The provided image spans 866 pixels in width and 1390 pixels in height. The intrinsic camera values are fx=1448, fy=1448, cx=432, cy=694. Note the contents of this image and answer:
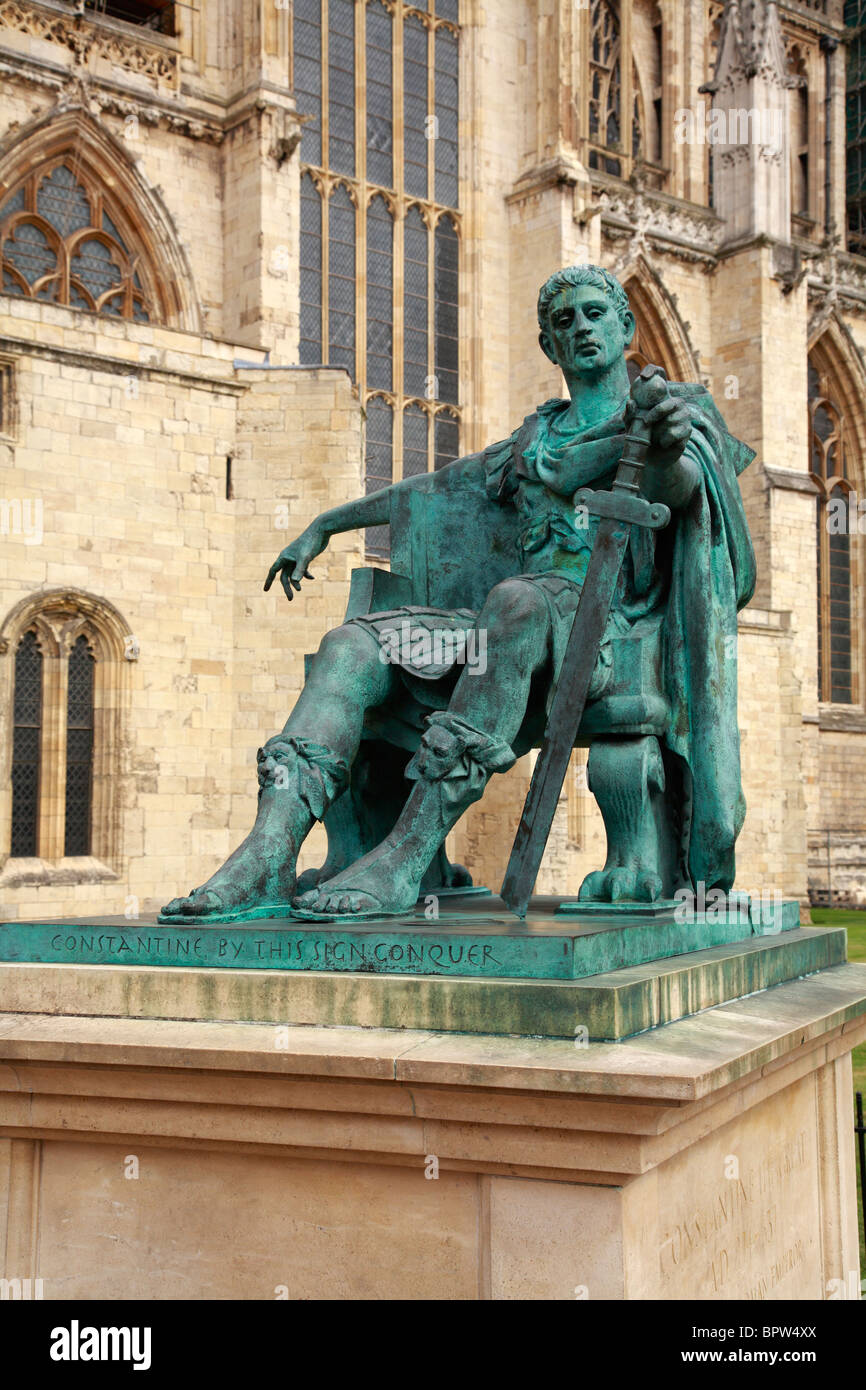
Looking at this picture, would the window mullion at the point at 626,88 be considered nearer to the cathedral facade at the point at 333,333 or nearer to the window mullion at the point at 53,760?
the cathedral facade at the point at 333,333

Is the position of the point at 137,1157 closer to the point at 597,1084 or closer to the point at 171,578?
the point at 597,1084

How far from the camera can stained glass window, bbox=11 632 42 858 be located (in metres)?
15.0

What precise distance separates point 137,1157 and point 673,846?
1.47m

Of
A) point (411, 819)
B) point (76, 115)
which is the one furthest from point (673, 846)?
point (76, 115)

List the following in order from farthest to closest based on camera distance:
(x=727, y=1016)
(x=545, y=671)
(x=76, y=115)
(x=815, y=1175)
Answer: (x=76, y=115) → (x=815, y=1175) → (x=545, y=671) → (x=727, y=1016)

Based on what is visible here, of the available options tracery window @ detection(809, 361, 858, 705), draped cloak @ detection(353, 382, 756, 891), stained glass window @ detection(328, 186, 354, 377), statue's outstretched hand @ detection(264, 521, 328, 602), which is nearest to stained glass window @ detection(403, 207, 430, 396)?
stained glass window @ detection(328, 186, 354, 377)

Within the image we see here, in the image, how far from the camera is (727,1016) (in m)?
2.82

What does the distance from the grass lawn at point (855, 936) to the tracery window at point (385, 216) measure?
Answer: 29.6ft

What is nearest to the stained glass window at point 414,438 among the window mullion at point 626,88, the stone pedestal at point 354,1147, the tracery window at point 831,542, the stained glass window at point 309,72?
the stained glass window at point 309,72

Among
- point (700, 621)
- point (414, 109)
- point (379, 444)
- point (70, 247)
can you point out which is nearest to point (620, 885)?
point (700, 621)

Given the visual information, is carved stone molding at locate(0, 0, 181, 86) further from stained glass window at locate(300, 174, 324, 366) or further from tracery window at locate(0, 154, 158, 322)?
stained glass window at locate(300, 174, 324, 366)

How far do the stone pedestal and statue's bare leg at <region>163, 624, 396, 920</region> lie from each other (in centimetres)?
23

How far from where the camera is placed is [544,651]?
3.15 meters

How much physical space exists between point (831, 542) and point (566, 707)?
102ft
